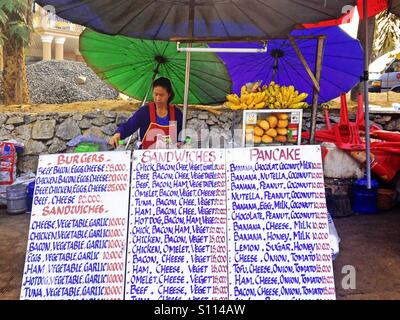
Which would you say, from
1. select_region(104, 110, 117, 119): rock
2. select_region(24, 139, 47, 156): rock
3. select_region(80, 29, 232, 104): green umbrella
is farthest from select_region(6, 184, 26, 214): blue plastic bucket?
select_region(80, 29, 232, 104): green umbrella

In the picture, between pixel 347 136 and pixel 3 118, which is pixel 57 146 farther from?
pixel 347 136

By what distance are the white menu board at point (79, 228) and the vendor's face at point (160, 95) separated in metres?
1.72

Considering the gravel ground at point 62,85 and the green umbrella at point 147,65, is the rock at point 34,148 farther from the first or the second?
the gravel ground at point 62,85

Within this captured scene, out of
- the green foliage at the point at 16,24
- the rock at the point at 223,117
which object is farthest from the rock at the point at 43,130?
the rock at the point at 223,117

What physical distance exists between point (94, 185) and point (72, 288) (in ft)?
2.43

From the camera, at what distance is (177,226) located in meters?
2.81

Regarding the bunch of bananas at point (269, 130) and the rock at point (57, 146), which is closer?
the bunch of bananas at point (269, 130)

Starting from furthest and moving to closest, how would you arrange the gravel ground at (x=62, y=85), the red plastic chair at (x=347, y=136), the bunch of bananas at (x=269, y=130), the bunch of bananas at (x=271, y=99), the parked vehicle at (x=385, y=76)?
the parked vehicle at (x=385, y=76) → the gravel ground at (x=62, y=85) → the red plastic chair at (x=347, y=136) → the bunch of bananas at (x=271, y=99) → the bunch of bananas at (x=269, y=130)

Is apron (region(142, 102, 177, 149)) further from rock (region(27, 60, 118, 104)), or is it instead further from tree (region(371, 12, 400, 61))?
rock (region(27, 60, 118, 104))

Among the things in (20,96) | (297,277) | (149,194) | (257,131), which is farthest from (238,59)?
(20,96)

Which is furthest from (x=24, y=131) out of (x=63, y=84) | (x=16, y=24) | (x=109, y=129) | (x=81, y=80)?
(x=81, y=80)

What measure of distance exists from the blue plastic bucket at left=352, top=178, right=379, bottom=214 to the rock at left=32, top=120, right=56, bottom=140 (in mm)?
5130

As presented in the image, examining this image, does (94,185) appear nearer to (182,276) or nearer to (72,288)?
(72,288)

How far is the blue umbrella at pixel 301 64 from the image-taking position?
505 cm
